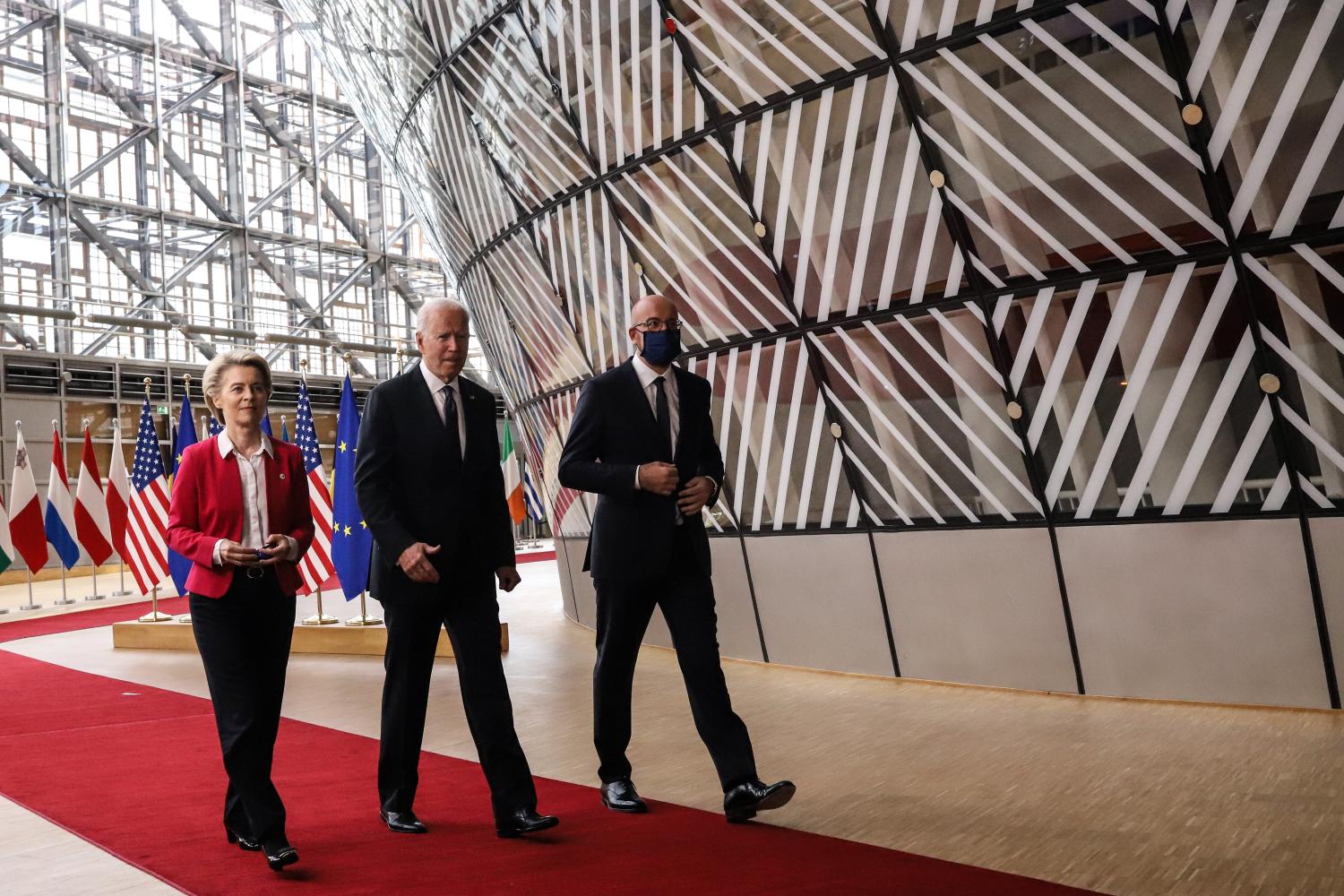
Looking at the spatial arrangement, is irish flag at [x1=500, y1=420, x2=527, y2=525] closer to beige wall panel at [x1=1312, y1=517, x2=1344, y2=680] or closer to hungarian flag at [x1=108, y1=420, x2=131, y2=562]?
hungarian flag at [x1=108, y1=420, x2=131, y2=562]

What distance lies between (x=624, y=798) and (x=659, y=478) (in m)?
1.42

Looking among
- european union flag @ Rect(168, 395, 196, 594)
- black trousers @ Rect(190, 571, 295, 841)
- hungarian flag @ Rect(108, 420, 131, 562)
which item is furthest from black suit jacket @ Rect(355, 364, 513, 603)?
hungarian flag @ Rect(108, 420, 131, 562)

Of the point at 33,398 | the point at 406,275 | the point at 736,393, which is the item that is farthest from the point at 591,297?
the point at 406,275

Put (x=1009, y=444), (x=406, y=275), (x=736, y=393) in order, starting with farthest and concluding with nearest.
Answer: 1. (x=406, y=275)
2. (x=736, y=393)
3. (x=1009, y=444)

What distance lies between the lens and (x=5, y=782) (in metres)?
6.03

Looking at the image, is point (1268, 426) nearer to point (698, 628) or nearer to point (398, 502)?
point (698, 628)

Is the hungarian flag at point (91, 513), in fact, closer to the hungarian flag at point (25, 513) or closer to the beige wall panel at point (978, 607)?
the hungarian flag at point (25, 513)

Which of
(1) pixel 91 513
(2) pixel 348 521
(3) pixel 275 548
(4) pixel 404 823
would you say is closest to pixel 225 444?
(3) pixel 275 548

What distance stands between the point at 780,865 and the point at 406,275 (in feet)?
111

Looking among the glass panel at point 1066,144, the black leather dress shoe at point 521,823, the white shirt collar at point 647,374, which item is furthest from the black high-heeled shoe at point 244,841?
the glass panel at point 1066,144

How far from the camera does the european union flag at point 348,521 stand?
484 inches

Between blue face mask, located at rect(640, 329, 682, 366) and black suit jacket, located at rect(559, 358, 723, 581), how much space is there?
70 millimetres

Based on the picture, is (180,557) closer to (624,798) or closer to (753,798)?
(624,798)

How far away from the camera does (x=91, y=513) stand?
19.3 m
